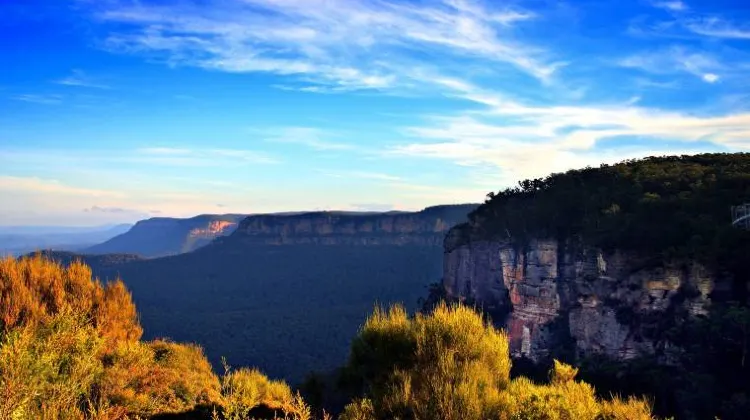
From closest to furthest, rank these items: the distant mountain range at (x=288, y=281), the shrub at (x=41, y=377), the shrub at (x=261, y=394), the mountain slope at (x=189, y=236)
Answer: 1. the shrub at (x=41, y=377)
2. the shrub at (x=261, y=394)
3. the distant mountain range at (x=288, y=281)
4. the mountain slope at (x=189, y=236)

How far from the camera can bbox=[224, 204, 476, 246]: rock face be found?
349 ft

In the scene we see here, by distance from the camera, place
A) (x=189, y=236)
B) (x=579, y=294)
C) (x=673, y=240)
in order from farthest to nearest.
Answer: (x=189, y=236)
(x=579, y=294)
(x=673, y=240)

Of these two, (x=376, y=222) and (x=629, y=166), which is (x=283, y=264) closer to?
(x=376, y=222)

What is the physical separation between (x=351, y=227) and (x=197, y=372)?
90.7 metres

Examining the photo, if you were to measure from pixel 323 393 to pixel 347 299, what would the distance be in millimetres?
54760

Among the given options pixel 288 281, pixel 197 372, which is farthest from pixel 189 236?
pixel 197 372

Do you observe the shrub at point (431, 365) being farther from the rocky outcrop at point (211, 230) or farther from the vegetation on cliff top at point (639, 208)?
the rocky outcrop at point (211, 230)

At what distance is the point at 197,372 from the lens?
21031 mm

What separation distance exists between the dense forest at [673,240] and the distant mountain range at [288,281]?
2330cm

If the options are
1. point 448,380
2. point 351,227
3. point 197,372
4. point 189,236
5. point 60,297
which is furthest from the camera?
point 189,236

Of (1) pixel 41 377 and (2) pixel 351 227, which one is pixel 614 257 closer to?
(1) pixel 41 377

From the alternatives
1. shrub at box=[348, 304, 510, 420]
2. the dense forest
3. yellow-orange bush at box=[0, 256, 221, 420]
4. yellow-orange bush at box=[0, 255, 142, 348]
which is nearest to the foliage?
shrub at box=[348, 304, 510, 420]

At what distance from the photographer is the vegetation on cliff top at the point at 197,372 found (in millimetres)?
8828

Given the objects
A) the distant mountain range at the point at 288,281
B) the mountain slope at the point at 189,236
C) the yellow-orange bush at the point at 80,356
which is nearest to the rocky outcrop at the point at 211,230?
the mountain slope at the point at 189,236
